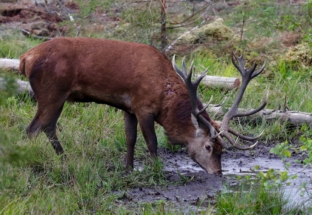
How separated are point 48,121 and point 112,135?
104 cm

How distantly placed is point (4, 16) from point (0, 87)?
9.91m

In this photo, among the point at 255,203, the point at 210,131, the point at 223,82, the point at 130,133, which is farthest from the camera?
the point at 223,82

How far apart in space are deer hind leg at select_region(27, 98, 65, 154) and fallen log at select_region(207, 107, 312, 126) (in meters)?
2.38

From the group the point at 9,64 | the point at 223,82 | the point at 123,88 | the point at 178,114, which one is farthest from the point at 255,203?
the point at 9,64

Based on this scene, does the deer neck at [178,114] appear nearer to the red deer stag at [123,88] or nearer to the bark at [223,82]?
the red deer stag at [123,88]

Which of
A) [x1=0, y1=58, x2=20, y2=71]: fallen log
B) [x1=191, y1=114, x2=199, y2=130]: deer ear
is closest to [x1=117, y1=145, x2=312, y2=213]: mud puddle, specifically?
[x1=191, y1=114, x2=199, y2=130]: deer ear

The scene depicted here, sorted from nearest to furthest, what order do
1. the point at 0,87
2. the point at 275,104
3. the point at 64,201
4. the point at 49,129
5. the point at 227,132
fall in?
the point at 0,87
the point at 64,201
the point at 227,132
the point at 49,129
the point at 275,104

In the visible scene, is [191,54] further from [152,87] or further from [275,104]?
[152,87]

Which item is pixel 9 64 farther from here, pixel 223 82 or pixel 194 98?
pixel 194 98

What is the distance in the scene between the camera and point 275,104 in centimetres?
959

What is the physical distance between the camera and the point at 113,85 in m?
7.50

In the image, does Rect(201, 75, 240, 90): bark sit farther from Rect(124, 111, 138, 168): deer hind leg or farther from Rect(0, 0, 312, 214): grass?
Rect(124, 111, 138, 168): deer hind leg

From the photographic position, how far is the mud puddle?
6414 mm

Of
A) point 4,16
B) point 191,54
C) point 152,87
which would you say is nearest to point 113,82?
point 152,87
